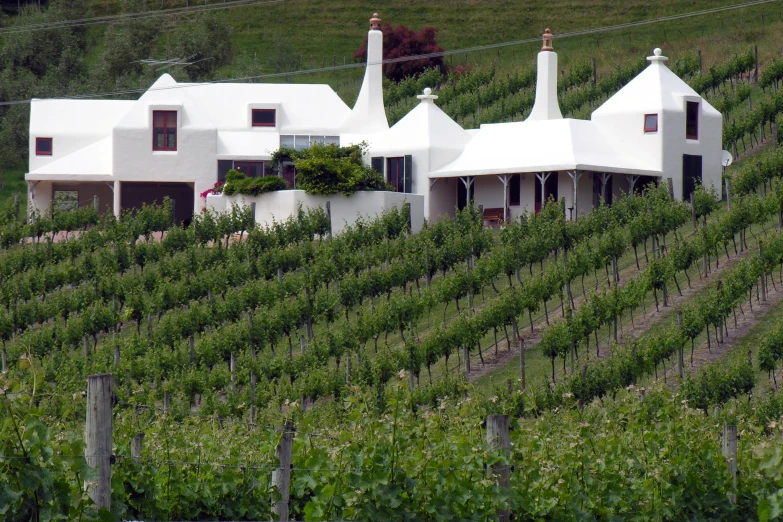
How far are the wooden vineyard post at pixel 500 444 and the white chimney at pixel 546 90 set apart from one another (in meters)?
29.9

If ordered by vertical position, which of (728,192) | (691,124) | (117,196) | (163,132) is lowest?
(117,196)

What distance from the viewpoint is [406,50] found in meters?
53.8

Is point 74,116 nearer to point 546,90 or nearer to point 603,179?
point 546,90

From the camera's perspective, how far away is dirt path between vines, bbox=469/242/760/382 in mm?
25156

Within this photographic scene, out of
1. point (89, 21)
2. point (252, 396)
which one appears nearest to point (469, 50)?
point (89, 21)

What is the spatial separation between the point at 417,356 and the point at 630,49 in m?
34.8

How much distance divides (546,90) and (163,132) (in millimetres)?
11868

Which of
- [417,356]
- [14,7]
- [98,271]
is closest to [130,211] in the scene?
[98,271]

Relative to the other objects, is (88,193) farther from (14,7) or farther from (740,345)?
(14,7)

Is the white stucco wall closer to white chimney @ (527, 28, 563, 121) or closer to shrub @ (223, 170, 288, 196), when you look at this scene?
shrub @ (223, 170, 288, 196)

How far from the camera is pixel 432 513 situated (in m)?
9.95

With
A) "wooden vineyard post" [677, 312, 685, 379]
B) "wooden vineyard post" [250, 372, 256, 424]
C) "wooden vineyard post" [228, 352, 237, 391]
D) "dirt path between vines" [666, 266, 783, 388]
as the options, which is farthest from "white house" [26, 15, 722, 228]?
"wooden vineyard post" [677, 312, 685, 379]

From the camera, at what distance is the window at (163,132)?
3925 centimetres

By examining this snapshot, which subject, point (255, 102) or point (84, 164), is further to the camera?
point (255, 102)
